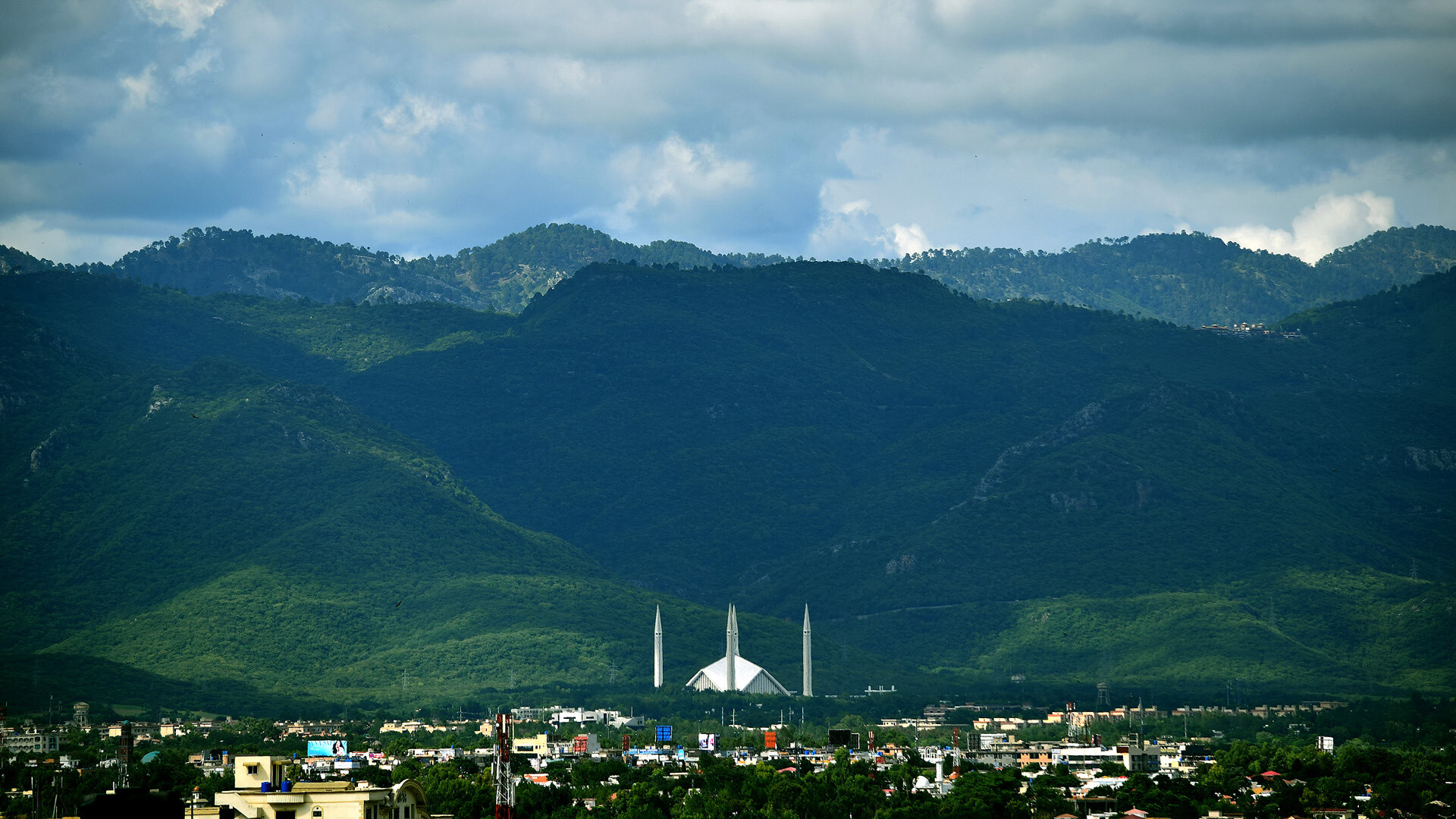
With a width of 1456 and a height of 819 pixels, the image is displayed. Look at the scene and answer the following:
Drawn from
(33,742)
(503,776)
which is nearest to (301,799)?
(503,776)

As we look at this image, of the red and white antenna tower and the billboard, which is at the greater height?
the billboard

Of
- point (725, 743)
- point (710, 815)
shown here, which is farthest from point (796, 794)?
point (725, 743)

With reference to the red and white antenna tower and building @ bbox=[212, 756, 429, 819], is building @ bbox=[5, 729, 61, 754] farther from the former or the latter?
building @ bbox=[212, 756, 429, 819]

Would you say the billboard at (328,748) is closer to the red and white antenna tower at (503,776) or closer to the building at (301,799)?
the red and white antenna tower at (503,776)

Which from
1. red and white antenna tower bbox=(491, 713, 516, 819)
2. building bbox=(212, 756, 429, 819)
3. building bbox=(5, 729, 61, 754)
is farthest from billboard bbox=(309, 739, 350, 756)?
building bbox=(212, 756, 429, 819)

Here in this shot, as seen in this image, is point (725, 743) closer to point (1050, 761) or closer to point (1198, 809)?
point (1050, 761)
